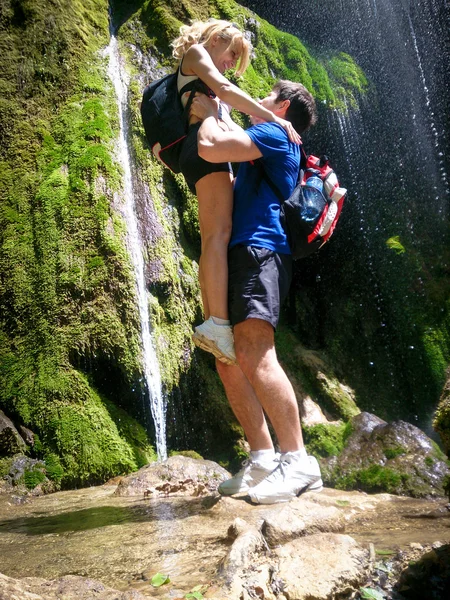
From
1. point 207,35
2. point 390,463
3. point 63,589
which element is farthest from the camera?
point 390,463

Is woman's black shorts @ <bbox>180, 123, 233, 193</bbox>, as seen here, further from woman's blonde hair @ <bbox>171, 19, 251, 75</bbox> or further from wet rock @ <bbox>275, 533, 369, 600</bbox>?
wet rock @ <bbox>275, 533, 369, 600</bbox>

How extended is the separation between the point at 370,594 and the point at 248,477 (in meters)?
1.19

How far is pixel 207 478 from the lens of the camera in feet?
13.1

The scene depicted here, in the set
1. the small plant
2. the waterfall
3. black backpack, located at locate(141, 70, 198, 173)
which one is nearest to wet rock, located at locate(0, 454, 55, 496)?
the waterfall

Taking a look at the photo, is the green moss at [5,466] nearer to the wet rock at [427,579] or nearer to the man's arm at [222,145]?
the man's arm at [222,145]

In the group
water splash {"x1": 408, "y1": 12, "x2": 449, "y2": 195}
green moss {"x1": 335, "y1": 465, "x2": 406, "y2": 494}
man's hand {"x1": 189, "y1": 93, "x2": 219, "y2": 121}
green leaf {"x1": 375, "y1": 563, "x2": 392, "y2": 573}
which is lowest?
green moss {"x1": 335, "y1": 465, "x2": 406, "y2": 494}

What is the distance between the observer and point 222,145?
2.60 m

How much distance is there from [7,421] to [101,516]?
90.7 inches

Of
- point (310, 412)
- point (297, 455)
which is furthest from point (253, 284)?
point (310, 412)

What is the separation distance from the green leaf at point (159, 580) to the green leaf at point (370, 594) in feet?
1.79

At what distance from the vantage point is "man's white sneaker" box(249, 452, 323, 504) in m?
2.52

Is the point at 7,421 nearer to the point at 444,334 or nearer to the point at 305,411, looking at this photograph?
the point at 305,411

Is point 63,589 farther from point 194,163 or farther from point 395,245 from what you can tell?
point 395,245

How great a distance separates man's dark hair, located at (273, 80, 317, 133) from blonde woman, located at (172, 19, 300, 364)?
0.28 meters
